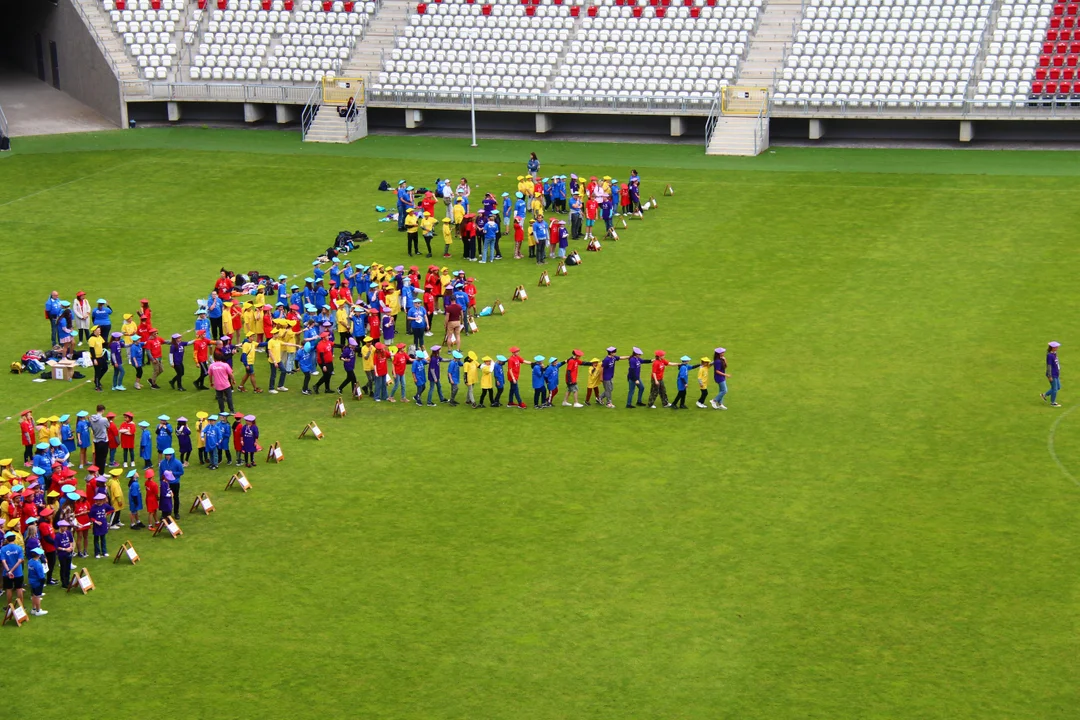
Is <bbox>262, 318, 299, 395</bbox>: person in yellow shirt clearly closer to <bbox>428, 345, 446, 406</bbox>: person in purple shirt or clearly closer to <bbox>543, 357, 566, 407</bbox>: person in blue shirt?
Answer: <bbox>428, 345, 446, 406</bbox>: person in purple shirt

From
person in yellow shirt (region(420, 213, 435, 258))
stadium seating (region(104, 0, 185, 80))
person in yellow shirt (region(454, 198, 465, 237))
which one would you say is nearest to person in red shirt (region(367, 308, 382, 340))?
person in yellow shirt (region(420, 213, 435, 258))

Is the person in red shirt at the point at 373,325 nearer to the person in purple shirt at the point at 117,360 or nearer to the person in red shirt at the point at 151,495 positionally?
the person in purple shirt at the point at 117,360

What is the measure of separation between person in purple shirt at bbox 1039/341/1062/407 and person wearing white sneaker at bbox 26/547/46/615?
2173 centimetres

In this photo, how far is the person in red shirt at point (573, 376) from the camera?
118ft

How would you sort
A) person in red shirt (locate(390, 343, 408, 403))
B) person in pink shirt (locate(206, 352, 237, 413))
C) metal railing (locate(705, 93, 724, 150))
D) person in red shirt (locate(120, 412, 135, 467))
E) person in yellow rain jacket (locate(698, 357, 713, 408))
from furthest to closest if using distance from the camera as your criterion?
metal railing (locate(705, 93, 724, 150))
person in red shirt (locate(390, 343, 408, 403))
person in yellow rain jacket (locate(698, 357, 713, 408))
person in pink shirt (locate(206, 352, 237, 413))
person in red shirt (locate(120, 412, 135, 467))

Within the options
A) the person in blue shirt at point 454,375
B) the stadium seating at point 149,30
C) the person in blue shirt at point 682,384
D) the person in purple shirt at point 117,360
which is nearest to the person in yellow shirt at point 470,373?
the person in blue shirt at point 454,375

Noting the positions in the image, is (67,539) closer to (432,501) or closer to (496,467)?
(432,501)

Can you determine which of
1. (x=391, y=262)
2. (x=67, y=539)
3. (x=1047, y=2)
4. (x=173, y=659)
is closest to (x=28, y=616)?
(x=67, y=539)

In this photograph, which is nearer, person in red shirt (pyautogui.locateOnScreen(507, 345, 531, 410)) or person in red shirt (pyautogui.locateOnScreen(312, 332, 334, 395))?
person in red shirt (pyautogui.locateOnScreen(507, 345, 531, 410))

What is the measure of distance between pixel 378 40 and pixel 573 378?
37241mm

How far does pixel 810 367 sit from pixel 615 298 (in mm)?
7530

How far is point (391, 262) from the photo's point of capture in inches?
1891

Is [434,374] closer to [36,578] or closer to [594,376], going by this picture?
[594,376]

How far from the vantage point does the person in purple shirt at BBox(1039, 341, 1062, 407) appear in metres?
34.8
